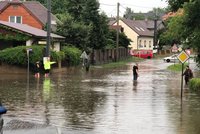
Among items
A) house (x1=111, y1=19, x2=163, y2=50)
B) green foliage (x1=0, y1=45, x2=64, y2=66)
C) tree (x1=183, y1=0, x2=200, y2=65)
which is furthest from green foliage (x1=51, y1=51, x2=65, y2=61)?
house (x1=111, y1=19, x2=163, y2=50)

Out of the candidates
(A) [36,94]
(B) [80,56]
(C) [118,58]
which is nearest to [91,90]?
(A) [36,94]

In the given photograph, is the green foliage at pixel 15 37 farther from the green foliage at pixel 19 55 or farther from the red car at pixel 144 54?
the red car at pixel 144 54

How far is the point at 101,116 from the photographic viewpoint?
17.9 metres

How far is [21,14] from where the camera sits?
71.1m

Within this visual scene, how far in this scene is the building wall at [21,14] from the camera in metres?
70.6

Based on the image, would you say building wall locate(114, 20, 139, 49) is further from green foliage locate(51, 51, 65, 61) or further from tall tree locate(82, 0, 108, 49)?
green foliage locate(51, 51, 65, 61)

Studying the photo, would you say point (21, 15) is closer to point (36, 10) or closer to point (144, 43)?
point (36, 10)

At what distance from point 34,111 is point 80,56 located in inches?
1530

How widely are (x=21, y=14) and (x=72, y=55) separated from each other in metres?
18.0

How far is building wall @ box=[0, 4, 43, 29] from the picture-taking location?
2778 inches

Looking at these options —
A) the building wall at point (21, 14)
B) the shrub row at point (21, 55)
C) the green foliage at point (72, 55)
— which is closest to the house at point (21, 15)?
the building wall at point (21, 14)

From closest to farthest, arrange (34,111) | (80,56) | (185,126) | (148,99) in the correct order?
1. (185,126)
2. (34,111)
3. (148,99)
4. (80,56)

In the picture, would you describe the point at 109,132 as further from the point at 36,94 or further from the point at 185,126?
the point at 36,94

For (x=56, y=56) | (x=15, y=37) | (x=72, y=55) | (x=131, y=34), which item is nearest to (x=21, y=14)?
(x=72, y=55)
